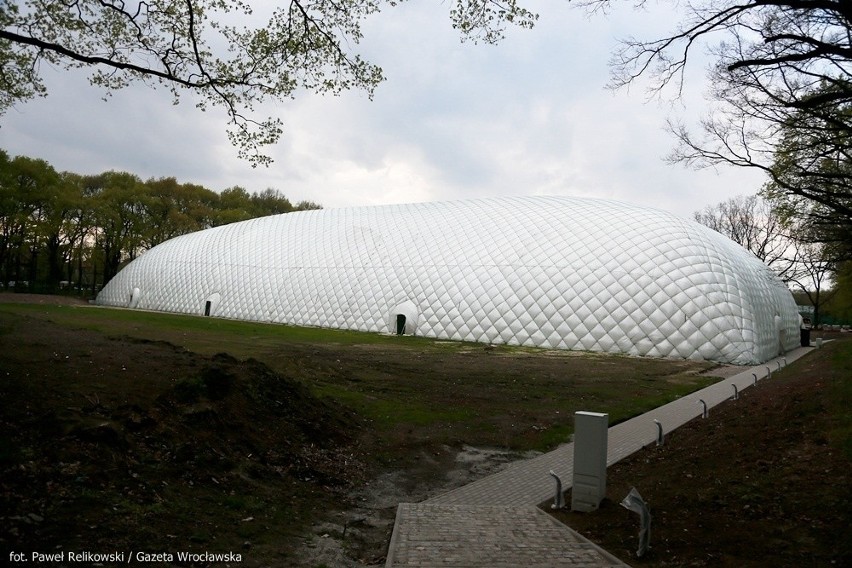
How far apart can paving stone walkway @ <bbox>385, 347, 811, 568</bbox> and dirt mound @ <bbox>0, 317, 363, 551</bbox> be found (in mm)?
1377

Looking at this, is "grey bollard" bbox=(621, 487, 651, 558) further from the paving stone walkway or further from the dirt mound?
the dirt mound

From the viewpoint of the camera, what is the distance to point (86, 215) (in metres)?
54.1

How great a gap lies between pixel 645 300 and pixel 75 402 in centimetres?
2425

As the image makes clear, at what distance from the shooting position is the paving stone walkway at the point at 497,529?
17.2 ft

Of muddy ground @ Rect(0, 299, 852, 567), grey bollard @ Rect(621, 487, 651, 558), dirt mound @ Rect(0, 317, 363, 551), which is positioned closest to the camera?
dirt mound @ Rect(0, 317, 363, 551)

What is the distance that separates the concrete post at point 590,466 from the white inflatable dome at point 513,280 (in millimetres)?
20114

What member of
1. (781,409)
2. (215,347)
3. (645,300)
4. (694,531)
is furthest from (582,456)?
(645,300)

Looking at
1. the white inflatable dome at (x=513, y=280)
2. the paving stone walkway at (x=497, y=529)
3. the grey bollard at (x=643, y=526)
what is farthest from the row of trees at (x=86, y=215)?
the grey bollard at (x=643, y=526)

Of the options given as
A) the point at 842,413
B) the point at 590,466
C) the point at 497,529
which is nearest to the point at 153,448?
the point at 497,529

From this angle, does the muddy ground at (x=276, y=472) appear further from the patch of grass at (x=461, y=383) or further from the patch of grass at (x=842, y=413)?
the patch of grass at (x=461, y=383)

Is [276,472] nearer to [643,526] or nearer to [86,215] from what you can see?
[643,526]

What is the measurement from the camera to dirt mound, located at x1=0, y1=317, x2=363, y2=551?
4.95 m

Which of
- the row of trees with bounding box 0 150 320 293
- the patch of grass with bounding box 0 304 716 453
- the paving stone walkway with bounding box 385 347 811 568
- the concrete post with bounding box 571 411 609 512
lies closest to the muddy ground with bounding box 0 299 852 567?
the concrete post with bounding box 571 411 609 512

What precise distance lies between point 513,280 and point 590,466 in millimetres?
22883
